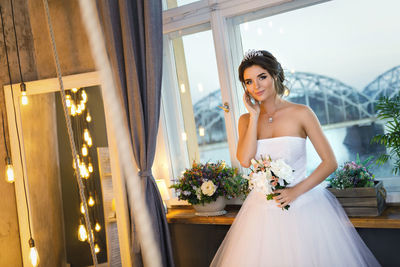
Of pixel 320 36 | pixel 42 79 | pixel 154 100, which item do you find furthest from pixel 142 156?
pixel 320 36

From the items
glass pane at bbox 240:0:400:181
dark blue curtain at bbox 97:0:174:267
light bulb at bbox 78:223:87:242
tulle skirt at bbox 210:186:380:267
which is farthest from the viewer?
light bulb at bbox 78:223:87:242

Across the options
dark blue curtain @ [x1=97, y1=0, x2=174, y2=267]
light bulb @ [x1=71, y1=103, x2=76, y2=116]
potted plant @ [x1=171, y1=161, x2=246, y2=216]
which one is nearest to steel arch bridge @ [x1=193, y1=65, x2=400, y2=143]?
potted plant @ [x1=171, y1=161, x2=246, y2=216]

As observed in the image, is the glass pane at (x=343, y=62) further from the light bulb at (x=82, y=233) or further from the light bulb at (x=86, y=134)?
the light bulb at (x=82, y=233)

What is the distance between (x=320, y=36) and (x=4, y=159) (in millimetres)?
3059

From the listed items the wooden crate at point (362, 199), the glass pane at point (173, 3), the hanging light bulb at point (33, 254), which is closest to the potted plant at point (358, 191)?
the wooden crate at point (362, 199)

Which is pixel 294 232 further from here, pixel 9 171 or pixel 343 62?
pixel 9 171

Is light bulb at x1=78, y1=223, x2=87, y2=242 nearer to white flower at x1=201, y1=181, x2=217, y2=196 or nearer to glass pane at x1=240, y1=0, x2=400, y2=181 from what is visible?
white flower at x1=201, y1=181, x2=217, y2=196

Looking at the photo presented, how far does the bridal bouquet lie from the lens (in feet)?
6.77

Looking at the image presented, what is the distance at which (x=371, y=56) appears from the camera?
2.71 metres

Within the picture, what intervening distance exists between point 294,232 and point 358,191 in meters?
0.59

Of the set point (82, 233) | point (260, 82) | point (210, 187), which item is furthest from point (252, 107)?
point (82, 233)

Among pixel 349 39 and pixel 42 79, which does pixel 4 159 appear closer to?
pixel 42 79

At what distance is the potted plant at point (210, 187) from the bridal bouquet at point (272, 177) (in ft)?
2.64

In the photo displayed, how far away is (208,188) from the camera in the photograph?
287 centimetres
